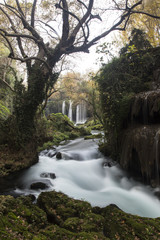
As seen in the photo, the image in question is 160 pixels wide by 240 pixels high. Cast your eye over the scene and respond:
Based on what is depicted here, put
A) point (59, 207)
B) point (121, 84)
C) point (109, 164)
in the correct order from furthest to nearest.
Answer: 1. point (121, 84)
2. point (109, 164)
3. point (59, 207)

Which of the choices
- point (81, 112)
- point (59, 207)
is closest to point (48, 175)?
point (59, 207)

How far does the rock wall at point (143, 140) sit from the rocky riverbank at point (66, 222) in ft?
6.21

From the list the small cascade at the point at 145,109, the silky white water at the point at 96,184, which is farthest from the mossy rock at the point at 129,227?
the small cascade at the point at 145,109

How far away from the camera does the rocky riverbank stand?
2.03 metres

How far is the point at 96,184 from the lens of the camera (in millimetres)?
5461

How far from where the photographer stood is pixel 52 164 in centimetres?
730

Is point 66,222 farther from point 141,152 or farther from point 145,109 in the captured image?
point 145,109

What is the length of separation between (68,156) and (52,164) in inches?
53.7

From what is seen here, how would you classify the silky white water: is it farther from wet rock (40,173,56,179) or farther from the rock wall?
the rock wall

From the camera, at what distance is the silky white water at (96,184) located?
4.05 meters

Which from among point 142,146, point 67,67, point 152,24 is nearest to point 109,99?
point 142,146

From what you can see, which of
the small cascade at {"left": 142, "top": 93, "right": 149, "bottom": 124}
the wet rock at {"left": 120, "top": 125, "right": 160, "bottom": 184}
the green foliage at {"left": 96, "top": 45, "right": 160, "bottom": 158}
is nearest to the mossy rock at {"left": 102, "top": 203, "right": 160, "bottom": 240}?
the wet rock at {"left": 120, "top": 125, "right": 160, "bottom": 184}

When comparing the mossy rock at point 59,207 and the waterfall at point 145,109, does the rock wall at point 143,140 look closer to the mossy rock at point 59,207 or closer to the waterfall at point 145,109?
the waterfall at point 145,109

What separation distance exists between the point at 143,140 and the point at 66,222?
135 inches
